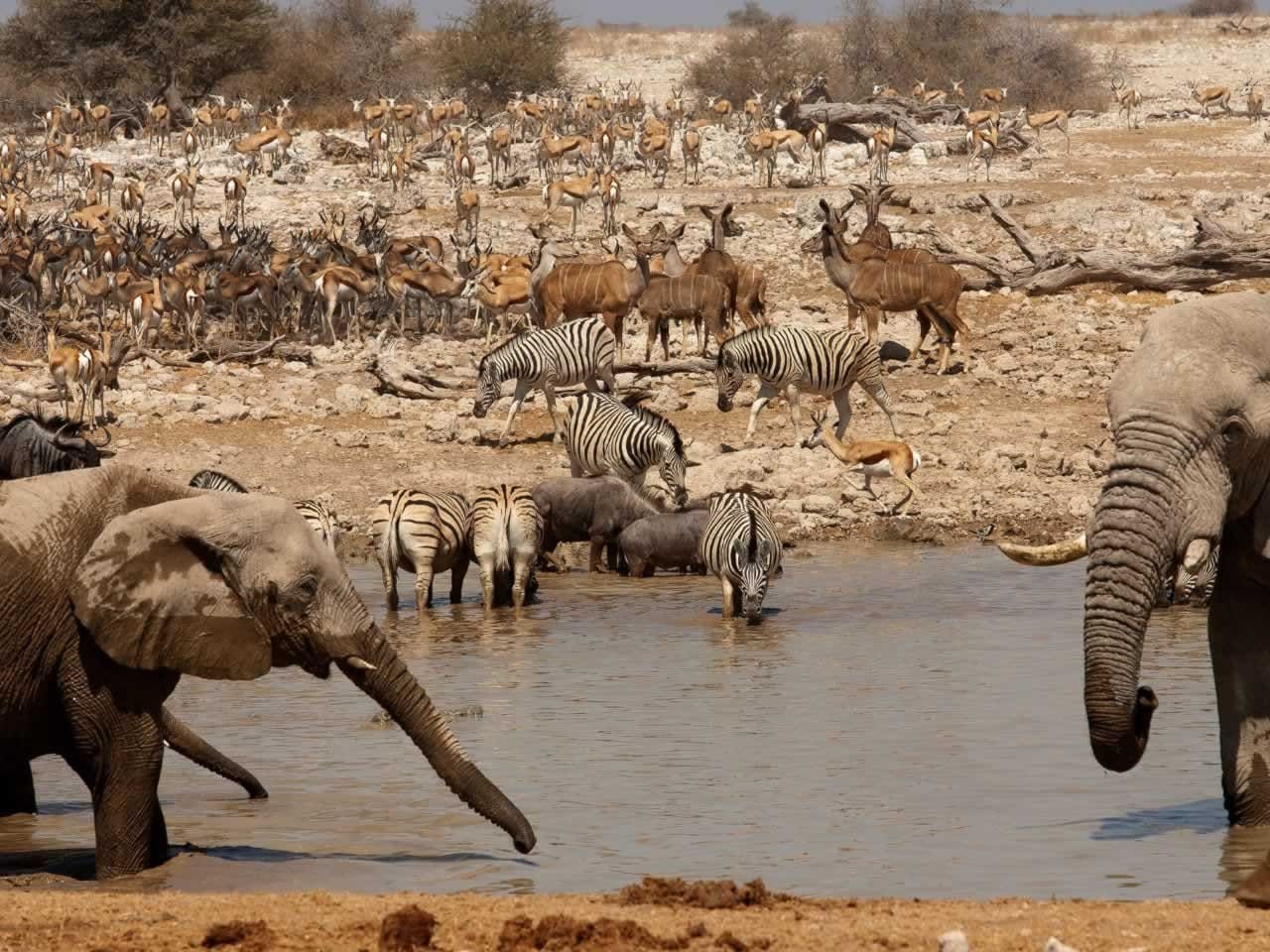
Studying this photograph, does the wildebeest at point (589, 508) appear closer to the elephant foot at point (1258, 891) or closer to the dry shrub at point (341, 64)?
the elephant foot at point (1258, 891)

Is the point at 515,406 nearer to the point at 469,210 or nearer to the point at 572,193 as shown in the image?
the point at 469,210

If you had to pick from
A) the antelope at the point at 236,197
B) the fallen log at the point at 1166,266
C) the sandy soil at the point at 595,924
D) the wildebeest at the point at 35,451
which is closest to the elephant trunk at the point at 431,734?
the sandy soil at the point at 595,924

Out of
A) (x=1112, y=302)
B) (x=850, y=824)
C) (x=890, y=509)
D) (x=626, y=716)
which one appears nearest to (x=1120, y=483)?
(x=850, y=824)

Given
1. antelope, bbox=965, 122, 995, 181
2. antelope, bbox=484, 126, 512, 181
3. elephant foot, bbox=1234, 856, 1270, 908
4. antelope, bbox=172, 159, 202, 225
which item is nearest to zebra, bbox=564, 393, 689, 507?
elephant foot, bbox=1234, 856, 1270, 908

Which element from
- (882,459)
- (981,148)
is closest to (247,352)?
(882,459)

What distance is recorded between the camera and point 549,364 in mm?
19641

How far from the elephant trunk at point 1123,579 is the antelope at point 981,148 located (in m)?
24.9

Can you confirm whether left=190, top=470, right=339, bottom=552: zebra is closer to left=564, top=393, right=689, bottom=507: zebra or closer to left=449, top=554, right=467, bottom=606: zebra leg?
left=449, top=554, right=467, bottom=606: zebra leg

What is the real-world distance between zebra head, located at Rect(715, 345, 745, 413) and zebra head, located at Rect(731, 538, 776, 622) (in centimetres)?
605

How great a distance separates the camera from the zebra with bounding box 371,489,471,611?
45.2ft

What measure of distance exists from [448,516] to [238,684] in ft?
8.41

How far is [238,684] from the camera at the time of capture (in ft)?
38.4

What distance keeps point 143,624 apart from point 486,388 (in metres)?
12.9

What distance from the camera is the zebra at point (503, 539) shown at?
1398 centimetres
